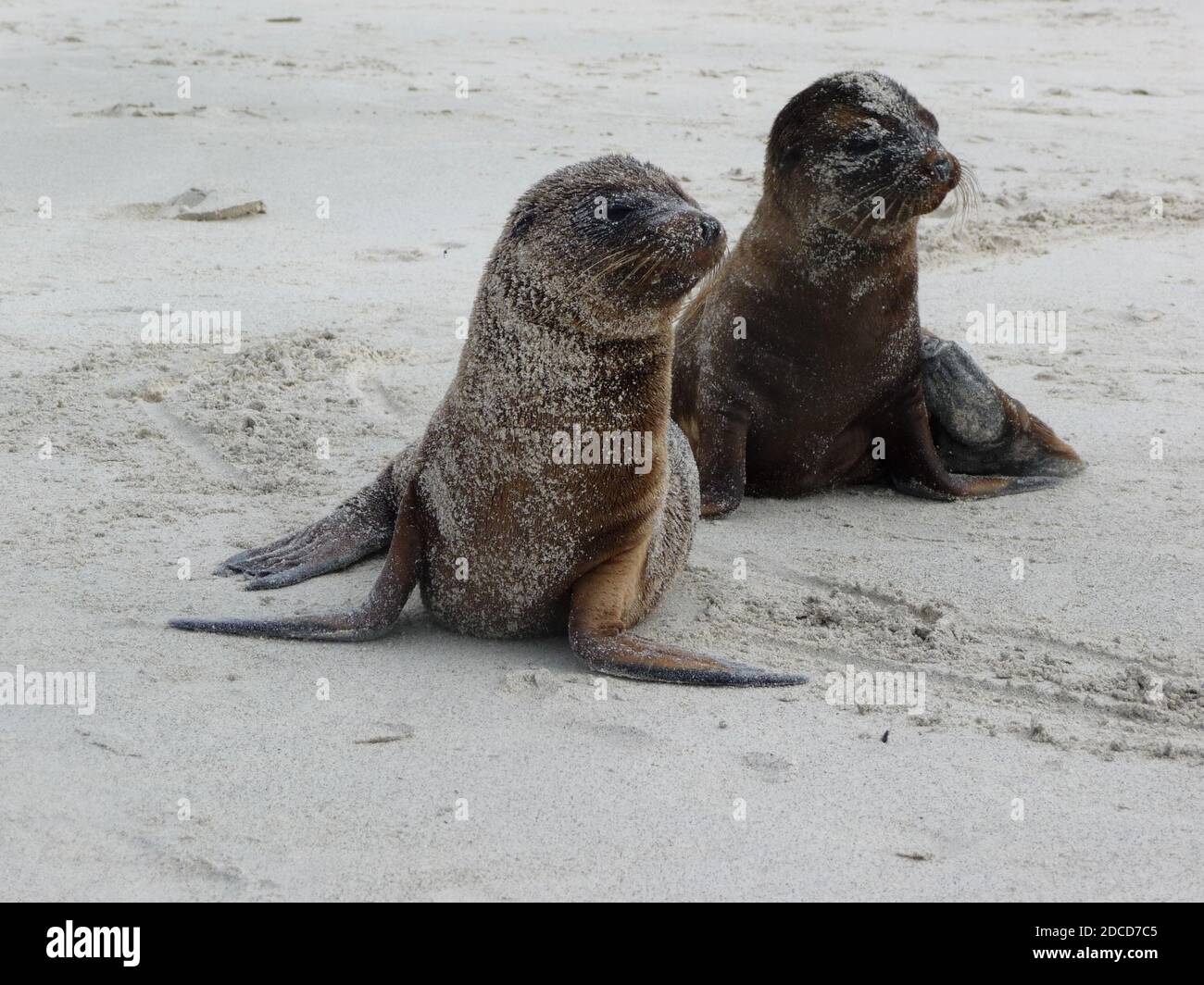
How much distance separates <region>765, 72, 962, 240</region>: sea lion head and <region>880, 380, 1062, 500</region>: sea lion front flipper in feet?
2.04

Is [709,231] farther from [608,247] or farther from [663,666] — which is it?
[663,666]

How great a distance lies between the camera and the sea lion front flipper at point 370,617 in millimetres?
3824

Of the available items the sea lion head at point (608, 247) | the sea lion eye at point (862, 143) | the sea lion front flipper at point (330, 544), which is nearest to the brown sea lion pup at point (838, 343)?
the sea lion eye at point (862, 143)

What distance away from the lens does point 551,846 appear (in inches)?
118

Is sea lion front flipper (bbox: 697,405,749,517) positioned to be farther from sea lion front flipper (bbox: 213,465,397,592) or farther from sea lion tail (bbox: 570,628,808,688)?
sea lion tail (bbox: 570,628,808,688)

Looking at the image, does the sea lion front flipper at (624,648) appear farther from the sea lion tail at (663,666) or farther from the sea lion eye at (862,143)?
the sea lion eye at (862,143)

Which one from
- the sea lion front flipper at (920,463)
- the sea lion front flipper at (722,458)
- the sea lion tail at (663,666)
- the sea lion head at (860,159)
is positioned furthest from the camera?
the sea lion front flipper at (920,463)

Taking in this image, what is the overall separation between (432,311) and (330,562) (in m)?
2.79

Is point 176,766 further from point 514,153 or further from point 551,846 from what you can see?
point 514,153

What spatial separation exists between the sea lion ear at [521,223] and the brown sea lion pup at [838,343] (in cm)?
156

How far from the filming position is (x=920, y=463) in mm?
5332

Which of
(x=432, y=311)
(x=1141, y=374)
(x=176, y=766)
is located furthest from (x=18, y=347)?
(x=1141, y=374)

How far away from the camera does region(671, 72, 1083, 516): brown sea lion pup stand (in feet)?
16.2

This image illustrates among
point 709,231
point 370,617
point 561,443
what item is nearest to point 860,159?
Answer: point 709,231
